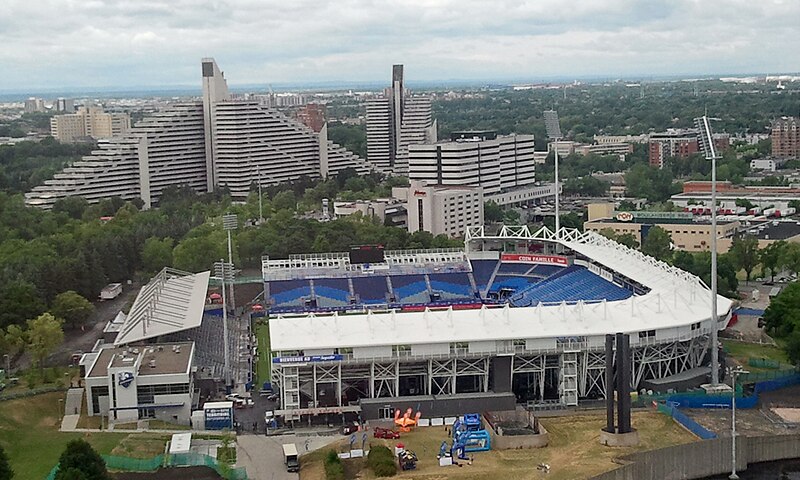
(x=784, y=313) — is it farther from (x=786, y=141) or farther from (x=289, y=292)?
(x=786, y=141)

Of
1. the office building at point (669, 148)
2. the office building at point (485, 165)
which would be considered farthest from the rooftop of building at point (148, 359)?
the office building at point (669, 148)

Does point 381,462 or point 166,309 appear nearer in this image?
point 381,462

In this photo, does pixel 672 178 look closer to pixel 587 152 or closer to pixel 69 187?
pixel 587 152

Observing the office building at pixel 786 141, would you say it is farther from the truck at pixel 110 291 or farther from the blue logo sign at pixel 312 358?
the blue logo sign at pixel 312 358

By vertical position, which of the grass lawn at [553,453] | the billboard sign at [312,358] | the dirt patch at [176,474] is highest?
the billboard sign at [312,358]

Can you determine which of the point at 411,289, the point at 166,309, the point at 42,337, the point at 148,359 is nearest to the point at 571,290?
the point at 411,289

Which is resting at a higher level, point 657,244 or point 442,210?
point 442,210
